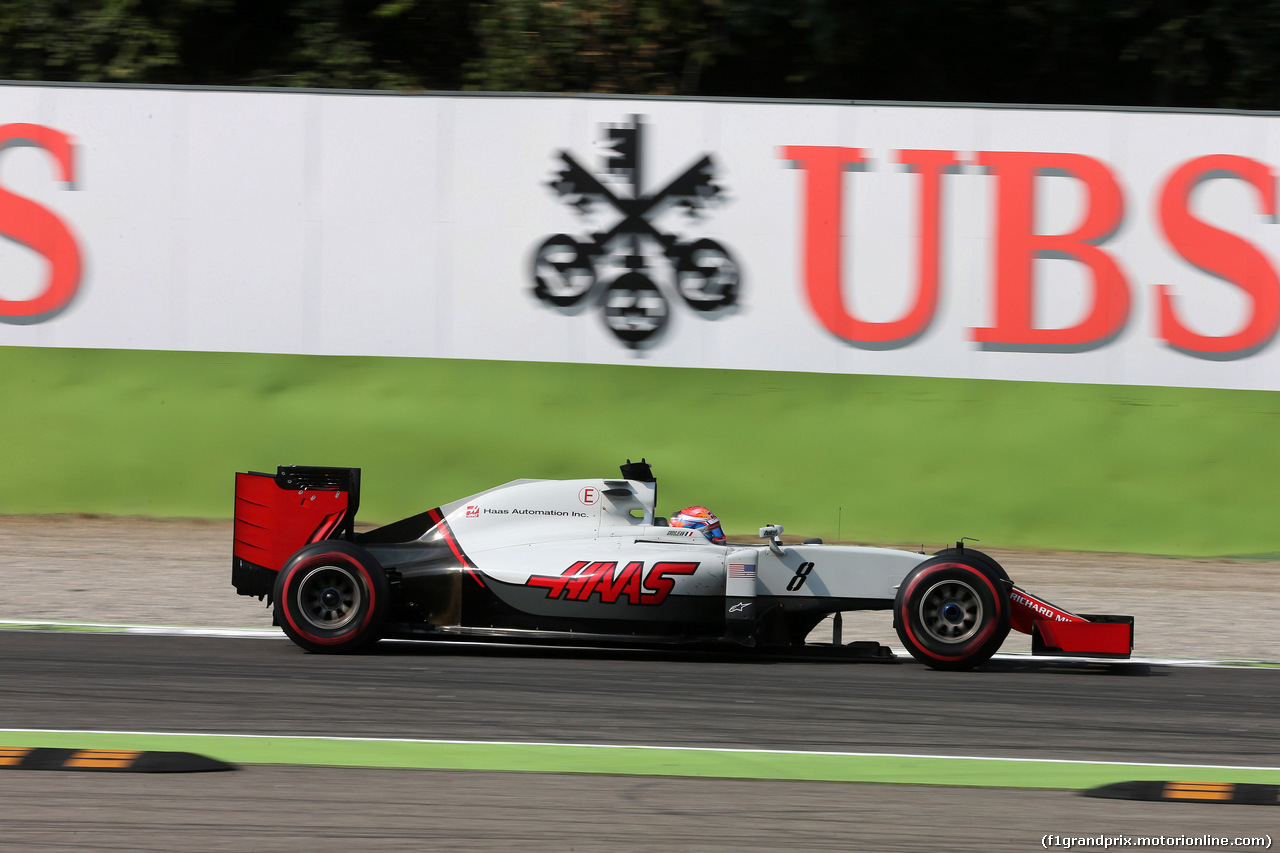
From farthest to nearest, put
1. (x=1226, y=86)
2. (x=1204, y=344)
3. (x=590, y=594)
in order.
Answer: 1. (x=1226, y=86)
2. (x=1204, y=344)
3. (x=590, y=594)

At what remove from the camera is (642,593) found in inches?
312

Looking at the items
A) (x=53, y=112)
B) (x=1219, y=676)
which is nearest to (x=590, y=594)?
(x=1219, y=676)

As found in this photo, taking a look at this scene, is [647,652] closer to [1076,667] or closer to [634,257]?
[1076,667]

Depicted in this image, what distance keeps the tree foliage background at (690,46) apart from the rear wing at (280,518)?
9772 mm

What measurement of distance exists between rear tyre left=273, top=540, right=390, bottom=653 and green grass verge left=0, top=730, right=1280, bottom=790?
1766 millimetres

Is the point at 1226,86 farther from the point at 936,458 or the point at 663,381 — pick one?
the point at 663,381

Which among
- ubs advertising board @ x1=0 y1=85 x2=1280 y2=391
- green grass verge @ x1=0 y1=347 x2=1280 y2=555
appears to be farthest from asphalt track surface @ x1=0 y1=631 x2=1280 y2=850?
ubs advertising board @ x1=0 y1=85 x2=1280 y2=391

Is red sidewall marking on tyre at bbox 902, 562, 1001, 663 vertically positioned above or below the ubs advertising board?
below

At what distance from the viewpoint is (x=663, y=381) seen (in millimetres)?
13141

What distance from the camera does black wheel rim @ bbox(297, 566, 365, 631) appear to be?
8016 mm

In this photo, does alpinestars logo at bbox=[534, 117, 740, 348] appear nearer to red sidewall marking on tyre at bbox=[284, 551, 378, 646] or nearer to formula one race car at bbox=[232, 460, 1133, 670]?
formula one race car at bbox=[232, 460, 1133, 670]

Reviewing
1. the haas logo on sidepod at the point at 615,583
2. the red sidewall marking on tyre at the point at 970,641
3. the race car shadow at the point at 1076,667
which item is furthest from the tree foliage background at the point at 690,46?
the haas logo on sidepod at the point at 615,583

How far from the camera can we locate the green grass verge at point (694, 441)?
1268cm

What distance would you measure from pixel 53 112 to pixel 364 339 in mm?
3734
